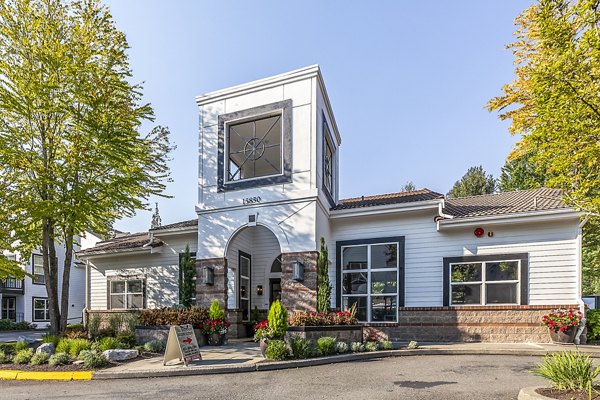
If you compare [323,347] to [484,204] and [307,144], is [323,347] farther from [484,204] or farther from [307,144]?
[484,204]

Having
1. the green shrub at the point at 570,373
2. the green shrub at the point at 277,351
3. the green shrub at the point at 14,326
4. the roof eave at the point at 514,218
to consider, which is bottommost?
the green shrub at the point at 14,326

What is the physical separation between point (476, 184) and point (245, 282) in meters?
24.7

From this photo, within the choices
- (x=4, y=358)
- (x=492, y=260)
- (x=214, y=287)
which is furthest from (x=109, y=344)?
(x=492, y=260)

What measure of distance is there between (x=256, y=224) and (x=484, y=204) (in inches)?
326

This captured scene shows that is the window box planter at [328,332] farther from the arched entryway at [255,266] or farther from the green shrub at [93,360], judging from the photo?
the arched entryway at [255,266]

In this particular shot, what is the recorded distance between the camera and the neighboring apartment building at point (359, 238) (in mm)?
11320

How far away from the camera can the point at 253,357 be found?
905 centimetres

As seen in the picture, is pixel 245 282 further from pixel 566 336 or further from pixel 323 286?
pixel 566 336

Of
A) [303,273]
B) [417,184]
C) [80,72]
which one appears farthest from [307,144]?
[417,184]

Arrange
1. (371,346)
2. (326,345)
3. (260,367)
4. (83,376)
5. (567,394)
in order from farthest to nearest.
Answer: (371,346)
(326,345)
(260,367)
(83,376)
(567,394)

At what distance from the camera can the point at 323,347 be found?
917 centimetres

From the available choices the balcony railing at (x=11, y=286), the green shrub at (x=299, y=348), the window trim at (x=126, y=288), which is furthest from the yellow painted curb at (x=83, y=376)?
the balcony railing at (x=11, y=286)

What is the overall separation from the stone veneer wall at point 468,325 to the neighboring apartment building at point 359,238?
0.03 metres

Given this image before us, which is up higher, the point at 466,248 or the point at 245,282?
the point at 466,248
